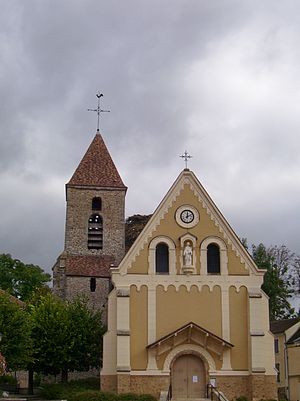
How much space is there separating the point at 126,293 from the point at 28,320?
6.97m

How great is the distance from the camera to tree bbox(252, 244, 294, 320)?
6812 centimetres

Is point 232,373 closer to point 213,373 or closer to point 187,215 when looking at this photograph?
point 213,373

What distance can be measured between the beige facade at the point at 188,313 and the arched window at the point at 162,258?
58 millimetres

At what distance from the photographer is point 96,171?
212ft

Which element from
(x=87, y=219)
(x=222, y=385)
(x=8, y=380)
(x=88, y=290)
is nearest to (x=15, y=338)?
(x=222, y=385)

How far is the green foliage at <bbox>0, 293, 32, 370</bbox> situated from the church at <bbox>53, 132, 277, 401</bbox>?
16.3 ft

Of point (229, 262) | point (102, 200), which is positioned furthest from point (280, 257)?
point (229, 262)

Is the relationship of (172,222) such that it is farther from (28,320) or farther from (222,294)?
(28,320)

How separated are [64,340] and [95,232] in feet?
59.8

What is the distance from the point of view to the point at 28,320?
43.3 meters

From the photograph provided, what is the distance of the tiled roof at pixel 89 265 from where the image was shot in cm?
5797

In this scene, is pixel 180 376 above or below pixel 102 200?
below

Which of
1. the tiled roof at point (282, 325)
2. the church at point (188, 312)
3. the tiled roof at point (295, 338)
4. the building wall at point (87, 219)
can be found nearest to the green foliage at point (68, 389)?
the church at point (188, 312)

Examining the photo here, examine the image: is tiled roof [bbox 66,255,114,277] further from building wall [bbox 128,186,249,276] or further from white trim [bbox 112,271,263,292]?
white trim [bbox 112,271,263,292]
